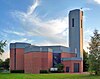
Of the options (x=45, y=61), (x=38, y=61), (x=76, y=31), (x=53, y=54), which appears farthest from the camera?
(x=76, y=31)

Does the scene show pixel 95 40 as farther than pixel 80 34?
No

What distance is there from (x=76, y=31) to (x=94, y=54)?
127ft

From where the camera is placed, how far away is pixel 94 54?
49.6 m

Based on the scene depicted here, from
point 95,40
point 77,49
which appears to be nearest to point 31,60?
point 77,49

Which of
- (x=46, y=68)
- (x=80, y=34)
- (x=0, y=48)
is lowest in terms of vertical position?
(x=46, y=68)

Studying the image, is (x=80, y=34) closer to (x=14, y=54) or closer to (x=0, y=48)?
(x=14, y=54)

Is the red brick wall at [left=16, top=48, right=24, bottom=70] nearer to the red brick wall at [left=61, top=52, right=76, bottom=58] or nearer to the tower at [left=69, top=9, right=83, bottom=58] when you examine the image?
the red brick wall at [left=61, top=52, right=76, bottom=58]

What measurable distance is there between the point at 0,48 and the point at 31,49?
4498 cm

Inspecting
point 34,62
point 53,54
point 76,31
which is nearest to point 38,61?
point 34,62

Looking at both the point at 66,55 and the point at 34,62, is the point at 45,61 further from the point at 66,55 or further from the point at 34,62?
the point at 66,55

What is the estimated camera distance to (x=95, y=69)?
4847 cm

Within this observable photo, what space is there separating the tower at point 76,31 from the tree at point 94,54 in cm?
3699

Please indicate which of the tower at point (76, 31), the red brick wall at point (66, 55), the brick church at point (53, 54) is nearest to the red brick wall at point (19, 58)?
the brick church at point (53, 54)

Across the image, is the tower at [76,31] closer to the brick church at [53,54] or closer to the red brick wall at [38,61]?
the brick church at [53,54]
